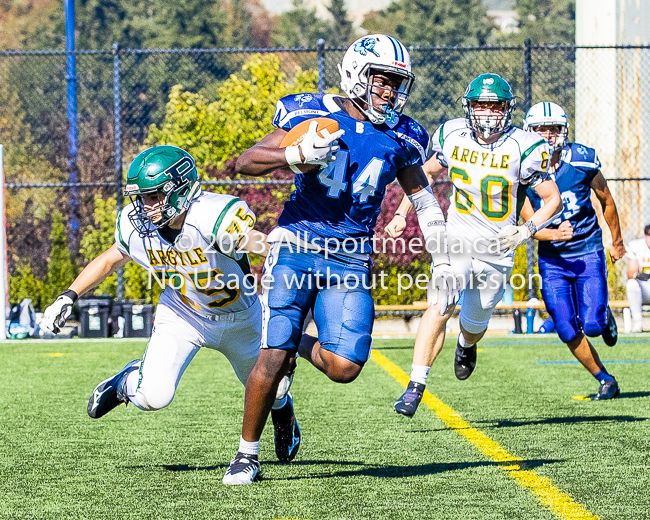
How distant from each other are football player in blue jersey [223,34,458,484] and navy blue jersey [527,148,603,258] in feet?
8.55

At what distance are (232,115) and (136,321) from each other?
8.08m

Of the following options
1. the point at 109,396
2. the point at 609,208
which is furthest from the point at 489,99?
the point at 109,396

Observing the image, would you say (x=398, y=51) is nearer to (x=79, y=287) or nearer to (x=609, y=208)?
(x=79, y=287)

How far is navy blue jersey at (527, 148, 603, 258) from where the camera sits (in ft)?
22.4

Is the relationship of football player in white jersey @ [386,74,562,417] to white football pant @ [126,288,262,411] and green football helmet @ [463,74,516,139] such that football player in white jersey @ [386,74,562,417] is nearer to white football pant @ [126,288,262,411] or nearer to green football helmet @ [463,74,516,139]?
green football helmet @ [463,74,516,139]

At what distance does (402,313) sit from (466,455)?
7475 millimetres

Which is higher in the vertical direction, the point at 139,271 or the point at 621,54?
the point at 621,54

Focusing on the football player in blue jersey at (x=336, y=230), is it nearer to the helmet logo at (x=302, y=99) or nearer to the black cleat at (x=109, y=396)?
the helmet logo at (x=302, y=99)

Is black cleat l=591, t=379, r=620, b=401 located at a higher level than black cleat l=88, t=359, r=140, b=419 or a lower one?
lower

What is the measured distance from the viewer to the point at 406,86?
Answer: 4465 mm

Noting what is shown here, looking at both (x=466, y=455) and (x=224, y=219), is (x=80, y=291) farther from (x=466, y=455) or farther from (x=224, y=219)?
(x=466, y=455)

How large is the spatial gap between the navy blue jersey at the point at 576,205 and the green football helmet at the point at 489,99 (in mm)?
1252

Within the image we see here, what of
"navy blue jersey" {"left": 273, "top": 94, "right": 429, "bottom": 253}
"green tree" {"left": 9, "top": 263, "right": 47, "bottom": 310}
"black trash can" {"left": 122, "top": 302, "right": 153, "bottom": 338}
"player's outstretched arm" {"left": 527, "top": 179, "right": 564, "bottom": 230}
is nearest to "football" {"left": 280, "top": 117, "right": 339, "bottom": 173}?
"navy blue jersey" {"left": 273, "top": 94, "right": 429, "bottom": 253}

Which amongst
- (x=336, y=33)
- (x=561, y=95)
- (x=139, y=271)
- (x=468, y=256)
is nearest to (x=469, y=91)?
(x=468, y=256)
